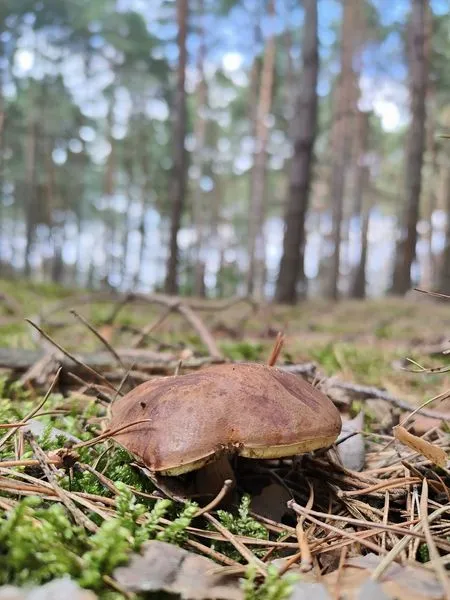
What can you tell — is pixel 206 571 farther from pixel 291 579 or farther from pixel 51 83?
pixel 51 83

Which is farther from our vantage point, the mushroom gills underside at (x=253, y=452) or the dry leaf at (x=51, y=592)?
the mushroom gills underside at (x=253, y=452)

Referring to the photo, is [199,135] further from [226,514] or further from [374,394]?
[226,514]

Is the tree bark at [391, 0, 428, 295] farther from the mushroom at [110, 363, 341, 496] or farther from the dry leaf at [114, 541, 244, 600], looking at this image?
the dry leaf at [114, 541, 244, 600]

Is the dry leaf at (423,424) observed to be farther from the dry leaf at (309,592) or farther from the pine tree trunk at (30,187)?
the pine tree trunk at (30,187)

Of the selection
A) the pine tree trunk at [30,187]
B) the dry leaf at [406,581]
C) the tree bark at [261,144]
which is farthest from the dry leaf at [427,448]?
the pine tree trunk at [30,187]

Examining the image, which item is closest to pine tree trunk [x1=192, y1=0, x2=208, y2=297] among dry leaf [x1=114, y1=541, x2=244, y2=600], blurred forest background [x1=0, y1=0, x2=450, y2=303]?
blurred forest background [x1=0, y1=0, x2=450, y2=303]
